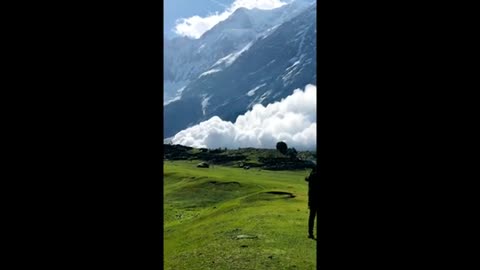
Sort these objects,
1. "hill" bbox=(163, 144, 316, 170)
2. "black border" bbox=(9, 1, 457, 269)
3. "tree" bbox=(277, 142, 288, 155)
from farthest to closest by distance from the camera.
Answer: "tree" bbox=(277, 142, 288, 155), "hill" bbox=(163, 144, 316, 170), "black border" bbox=(9, 1, 457, 269)

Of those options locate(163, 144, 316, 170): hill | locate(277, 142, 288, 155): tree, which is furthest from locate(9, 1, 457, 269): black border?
locate(277, 142, 288, 155): tree

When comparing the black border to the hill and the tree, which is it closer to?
the hill

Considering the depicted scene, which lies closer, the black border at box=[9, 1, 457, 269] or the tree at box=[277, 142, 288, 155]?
the black border at box=[9, 1, 457, 269]
